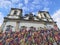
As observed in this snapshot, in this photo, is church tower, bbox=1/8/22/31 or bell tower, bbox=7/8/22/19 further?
bell tower, bbox=7/8/22/19

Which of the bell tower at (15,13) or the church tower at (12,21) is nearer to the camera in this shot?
the church tower at (12,21)

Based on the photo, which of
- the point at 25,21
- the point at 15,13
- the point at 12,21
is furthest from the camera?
the point at 15,13

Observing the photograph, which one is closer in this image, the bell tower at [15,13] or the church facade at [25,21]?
the church facade at [25,21]

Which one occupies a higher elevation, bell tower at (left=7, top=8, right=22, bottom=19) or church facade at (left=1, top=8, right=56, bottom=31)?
bell tower at (left=7, top=8, right=22, bottom=19)

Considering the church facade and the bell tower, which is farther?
the bell tower

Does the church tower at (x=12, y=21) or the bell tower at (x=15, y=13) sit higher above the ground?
the bell tower at (x=15, y=13)

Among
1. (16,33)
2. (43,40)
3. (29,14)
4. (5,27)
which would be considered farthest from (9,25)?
(43,40)

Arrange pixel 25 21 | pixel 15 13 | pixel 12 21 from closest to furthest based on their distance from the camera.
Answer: pixel 12 21, pixel 25 21, pixel 15 13

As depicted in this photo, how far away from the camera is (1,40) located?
77.5ft

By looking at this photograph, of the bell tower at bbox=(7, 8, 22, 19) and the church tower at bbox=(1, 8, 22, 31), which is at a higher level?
the bell tower at bbox=(7, 8, 22, 19)

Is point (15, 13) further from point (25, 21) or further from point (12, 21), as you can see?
point (25, 21)

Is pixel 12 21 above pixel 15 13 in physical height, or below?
below

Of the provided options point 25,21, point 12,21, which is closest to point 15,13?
point 12,21

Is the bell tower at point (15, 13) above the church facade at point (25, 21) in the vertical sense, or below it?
above
